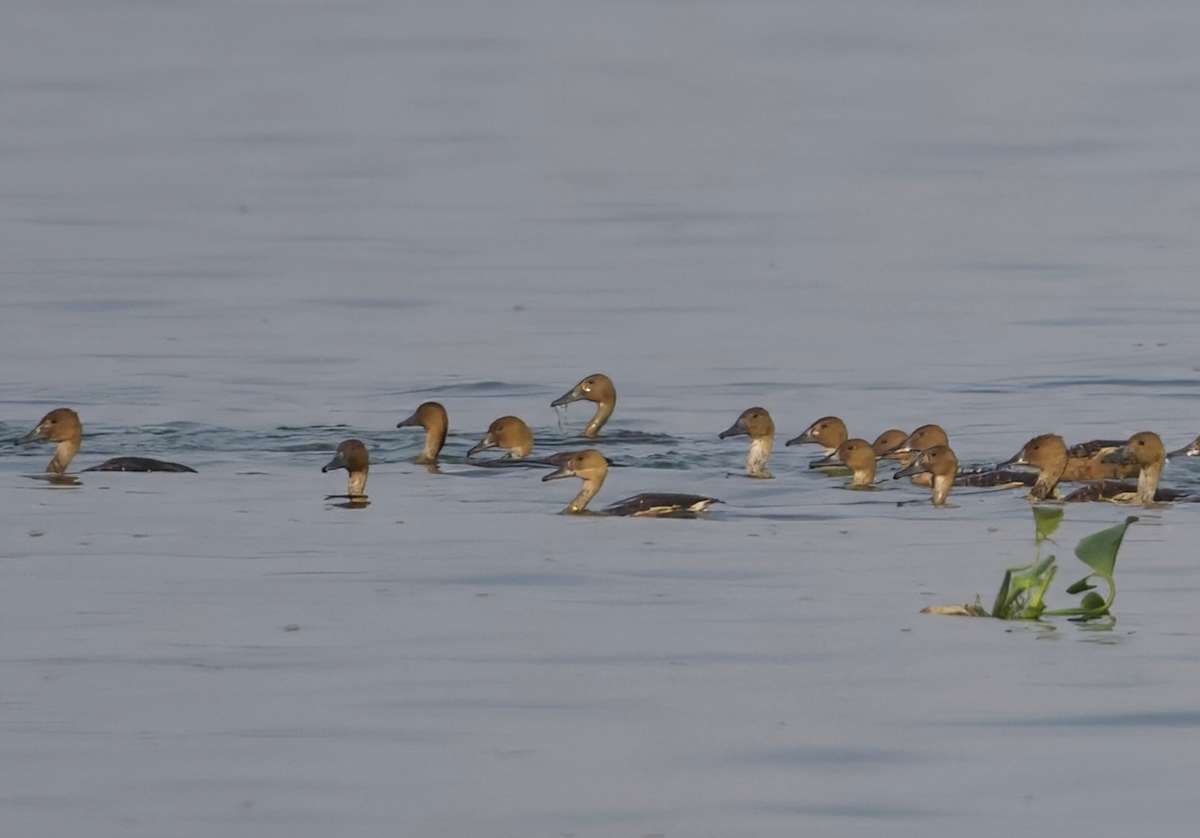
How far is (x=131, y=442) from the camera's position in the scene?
1523 cm

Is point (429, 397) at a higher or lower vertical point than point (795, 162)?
lower

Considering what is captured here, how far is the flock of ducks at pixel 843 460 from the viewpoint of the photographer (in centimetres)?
1298

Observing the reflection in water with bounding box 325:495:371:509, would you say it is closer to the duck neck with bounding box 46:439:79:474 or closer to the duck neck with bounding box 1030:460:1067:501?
the duck neck with bounding box 46:439:79:474

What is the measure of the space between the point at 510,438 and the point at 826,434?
5.59ft

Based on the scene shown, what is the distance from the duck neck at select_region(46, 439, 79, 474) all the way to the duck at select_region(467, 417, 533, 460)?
81.5 inches

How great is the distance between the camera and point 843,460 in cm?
1400

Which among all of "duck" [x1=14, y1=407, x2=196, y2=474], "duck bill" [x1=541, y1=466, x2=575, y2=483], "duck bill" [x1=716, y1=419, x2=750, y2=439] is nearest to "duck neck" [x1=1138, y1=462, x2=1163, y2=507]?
"duck bill" [x1=716, y1=419, x2=750, y2=439]

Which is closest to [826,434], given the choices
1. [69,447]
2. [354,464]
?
[354,464]

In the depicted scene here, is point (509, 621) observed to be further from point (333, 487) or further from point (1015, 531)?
point (333, 487)

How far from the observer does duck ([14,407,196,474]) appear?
1386 centimetres

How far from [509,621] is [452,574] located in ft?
3.57

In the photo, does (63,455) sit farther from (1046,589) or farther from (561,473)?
(1046,589)

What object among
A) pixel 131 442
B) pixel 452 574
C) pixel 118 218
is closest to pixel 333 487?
pixel 131 442

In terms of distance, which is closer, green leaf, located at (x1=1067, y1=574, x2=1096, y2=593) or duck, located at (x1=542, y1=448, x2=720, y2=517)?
green leaf, located at (x1=1067, y1=574, x2=1096, y2=593)
